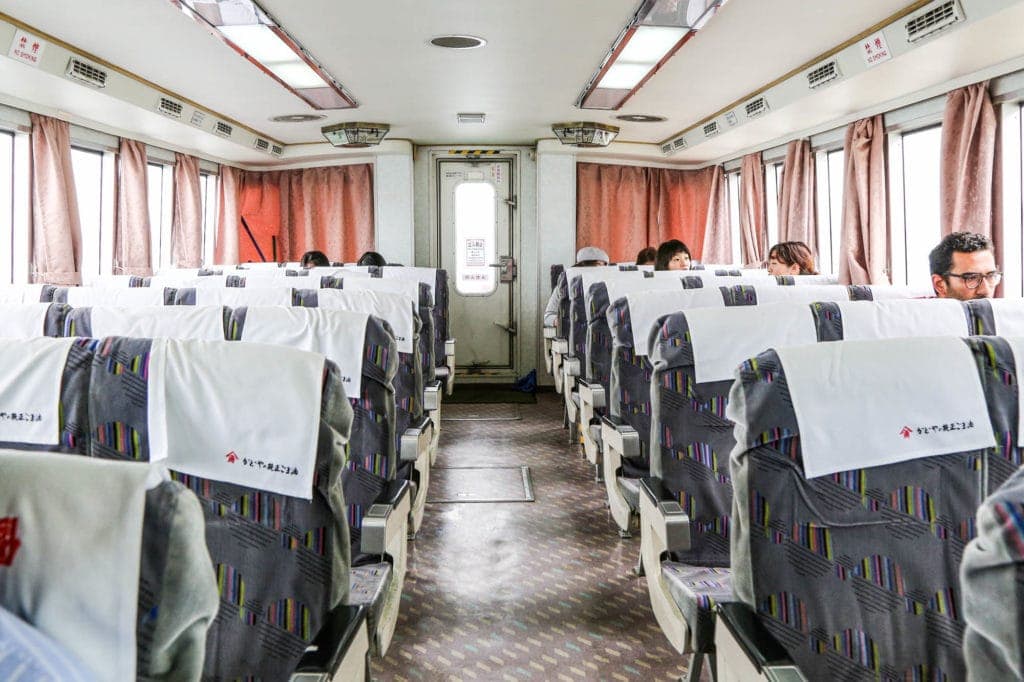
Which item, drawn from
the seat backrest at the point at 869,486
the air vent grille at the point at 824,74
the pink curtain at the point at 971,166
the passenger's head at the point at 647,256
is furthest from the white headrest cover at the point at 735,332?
the passenger's head at the point at 647,256

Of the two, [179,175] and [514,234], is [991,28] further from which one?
[179,175]

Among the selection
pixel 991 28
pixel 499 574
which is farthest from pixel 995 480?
pixel 991 28

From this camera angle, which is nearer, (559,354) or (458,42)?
(458,42)

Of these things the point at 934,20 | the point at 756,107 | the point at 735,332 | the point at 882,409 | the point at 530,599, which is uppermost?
the point at 756,107

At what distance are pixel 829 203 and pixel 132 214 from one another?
6.16 m

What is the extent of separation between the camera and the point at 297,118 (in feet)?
21.3

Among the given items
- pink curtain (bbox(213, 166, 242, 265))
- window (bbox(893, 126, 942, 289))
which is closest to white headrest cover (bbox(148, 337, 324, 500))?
window (bbox(893, 126, 942, 289))

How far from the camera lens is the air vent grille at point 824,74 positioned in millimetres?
4484

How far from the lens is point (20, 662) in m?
0.57

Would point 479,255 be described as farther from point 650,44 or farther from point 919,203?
point 919,203

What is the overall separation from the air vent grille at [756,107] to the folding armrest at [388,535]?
463cm

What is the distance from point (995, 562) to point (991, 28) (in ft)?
12.8

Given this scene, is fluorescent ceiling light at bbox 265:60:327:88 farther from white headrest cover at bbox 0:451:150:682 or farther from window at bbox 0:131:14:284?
white headrest cover at bbox 0:451:150:682

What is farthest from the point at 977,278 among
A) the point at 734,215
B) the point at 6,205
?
the point at 6,205
